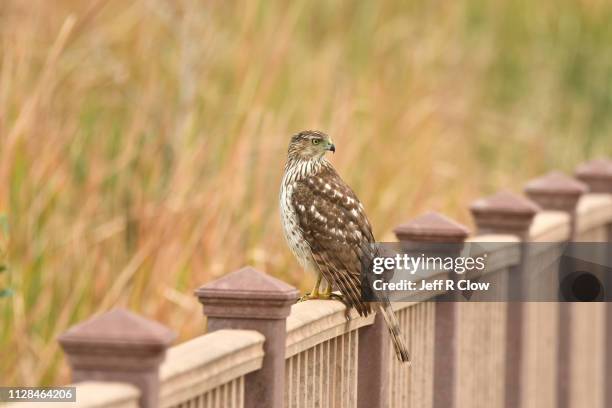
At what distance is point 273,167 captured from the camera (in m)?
7.34

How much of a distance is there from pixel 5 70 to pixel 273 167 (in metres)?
1.63

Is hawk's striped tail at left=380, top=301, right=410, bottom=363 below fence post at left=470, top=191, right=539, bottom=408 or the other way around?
below

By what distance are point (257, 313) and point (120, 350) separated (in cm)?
82

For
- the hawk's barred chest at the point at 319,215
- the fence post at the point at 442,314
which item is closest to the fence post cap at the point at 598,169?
the fence post at the point at 442,314

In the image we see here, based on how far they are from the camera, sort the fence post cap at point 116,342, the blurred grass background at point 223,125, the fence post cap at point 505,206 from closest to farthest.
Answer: the fence post cap at point 116,342 < the blurred grass background at point 223,125 < the fence post cap at point 505,206

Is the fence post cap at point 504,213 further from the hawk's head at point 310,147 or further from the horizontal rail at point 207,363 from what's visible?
the horizontal rail at point 207,363

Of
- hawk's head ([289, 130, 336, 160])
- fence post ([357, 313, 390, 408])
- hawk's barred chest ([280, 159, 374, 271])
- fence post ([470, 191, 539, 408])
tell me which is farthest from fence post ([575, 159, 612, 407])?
fence post ([357, 313, 390, 408])

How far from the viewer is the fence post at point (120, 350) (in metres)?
2.63

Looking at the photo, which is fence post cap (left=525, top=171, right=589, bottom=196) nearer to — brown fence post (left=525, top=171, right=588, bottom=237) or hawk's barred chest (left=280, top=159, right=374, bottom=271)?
brown fence post (left=525, top=171, right=588, bottom=237)

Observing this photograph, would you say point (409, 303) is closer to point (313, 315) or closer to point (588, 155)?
point (313, 315)

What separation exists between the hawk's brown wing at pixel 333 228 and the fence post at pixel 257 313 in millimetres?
993

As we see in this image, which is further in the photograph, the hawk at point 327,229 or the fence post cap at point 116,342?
the hawk at point 327,229

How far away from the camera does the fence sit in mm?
2656

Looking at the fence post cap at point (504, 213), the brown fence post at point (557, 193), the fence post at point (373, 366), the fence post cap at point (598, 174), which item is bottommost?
the fence post at point (373, 366)
